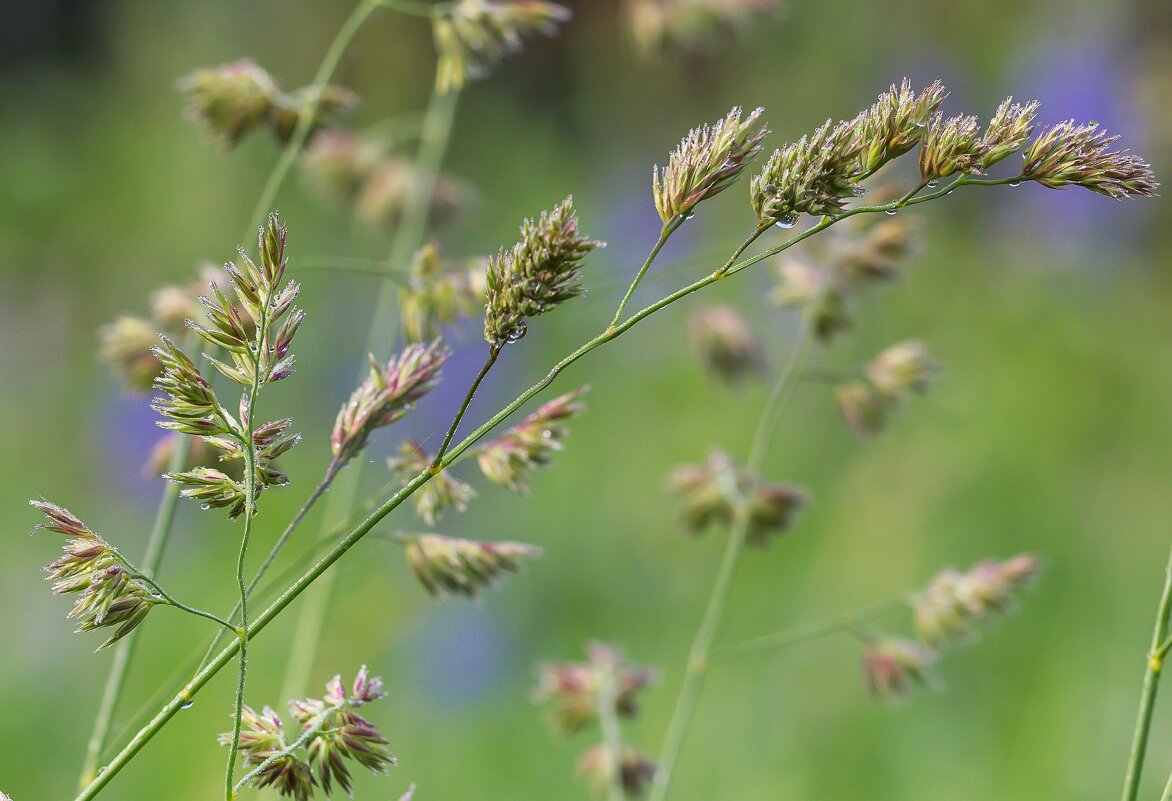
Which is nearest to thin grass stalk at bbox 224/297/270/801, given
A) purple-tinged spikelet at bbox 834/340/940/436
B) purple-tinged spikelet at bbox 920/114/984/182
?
purple-tinged spikelet at bbox 920/114/984/182

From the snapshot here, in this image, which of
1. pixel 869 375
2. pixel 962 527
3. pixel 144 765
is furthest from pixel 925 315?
pixel 144 765

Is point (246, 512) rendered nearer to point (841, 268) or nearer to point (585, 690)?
point (585, 690)

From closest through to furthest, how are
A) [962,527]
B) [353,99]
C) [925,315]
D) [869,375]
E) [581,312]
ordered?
[353,99], [869,375], [962,527], [925,315], [581,312]

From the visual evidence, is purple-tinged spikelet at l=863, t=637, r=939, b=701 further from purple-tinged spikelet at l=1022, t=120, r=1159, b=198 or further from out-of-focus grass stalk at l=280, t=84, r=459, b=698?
purple-tinged spikelet at l=1022, t=120, r=1159, b=198

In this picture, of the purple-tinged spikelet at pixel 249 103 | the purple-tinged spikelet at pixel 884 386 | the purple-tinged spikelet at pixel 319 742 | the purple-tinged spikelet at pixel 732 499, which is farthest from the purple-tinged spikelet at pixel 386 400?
the purple-tinged spikelet at pixel 884 386

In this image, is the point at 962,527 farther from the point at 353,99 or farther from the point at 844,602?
the point at 353,99

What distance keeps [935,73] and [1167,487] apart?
1931mm

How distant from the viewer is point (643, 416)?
3.90m

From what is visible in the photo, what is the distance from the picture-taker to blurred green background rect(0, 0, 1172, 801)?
2.64m

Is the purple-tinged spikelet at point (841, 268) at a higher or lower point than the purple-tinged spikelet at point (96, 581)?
higher

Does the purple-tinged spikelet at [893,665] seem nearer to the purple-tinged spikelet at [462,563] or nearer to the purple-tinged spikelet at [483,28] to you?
the purple-tinged spikelet at [462,563]

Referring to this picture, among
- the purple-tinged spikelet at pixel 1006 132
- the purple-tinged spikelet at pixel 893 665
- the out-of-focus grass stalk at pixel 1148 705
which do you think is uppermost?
the purple-tinged spikelet at pixel 1006 132

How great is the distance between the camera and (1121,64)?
4383 mm

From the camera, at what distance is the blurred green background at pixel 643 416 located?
264 centimetres
